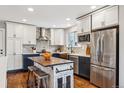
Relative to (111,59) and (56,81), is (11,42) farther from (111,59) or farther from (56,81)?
(111,59)

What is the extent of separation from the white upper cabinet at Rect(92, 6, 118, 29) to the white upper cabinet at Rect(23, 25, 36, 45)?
3312 millimetres

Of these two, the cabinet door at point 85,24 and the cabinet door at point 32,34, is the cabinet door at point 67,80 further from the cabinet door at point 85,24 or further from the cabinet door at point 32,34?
the cabinet door at point 32,34

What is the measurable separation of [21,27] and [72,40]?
2665 mm

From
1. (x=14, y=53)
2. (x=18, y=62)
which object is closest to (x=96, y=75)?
(x=18, y=62)

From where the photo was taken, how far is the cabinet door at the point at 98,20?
3330 mm

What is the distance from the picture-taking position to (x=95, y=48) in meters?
3.46

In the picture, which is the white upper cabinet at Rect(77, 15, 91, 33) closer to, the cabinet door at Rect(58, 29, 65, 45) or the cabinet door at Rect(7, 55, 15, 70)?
the cabinet door at Rect(58, 29, 65, 45)

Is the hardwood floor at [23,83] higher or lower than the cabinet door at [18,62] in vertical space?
Result: lower

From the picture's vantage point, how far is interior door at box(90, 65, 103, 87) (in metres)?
3.30

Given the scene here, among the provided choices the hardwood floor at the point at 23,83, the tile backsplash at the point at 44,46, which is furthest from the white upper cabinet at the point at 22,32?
the hardwood floor at the point at 23,83

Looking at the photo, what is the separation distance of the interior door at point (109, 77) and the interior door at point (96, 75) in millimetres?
147

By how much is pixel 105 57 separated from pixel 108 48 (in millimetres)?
259

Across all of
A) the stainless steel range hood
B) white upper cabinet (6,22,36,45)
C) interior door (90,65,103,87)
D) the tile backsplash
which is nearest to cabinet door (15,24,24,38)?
white upper cabinet (6,22,36,45)
